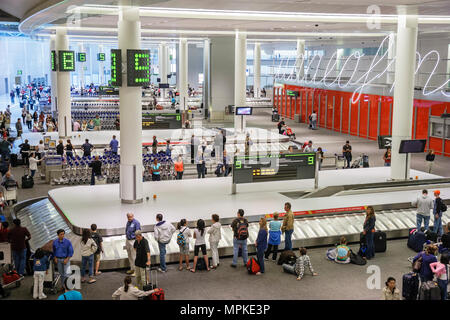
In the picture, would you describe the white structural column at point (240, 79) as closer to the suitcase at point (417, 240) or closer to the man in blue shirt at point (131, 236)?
the suitcase at point (417, 240)

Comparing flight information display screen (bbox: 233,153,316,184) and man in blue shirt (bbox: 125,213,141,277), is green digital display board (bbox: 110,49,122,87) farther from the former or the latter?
man in blue shirt (bbox: 125,213,141,277)

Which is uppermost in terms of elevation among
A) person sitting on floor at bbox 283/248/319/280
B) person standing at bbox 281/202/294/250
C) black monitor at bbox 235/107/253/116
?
black monitor at bbox 235/107/253/116

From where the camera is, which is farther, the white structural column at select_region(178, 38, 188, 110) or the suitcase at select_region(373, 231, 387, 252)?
the white structural column at select_region(178, 38, 188, 110)

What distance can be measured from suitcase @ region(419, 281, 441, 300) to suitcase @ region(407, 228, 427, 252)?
4.04 meters

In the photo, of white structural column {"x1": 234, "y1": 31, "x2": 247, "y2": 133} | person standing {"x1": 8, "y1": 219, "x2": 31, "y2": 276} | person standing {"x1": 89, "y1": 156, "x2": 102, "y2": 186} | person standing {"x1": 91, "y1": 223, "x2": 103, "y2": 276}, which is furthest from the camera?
white structural column {"x1": 234, "y1": 31, "x2": 247, "y2": 133}

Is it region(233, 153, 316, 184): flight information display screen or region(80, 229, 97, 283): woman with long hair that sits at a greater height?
region(233, 153, 316, 184): flight information display screen

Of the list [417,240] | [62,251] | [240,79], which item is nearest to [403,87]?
[417,240]

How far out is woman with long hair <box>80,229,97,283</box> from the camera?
1135 centimetres

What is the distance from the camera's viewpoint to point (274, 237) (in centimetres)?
1280

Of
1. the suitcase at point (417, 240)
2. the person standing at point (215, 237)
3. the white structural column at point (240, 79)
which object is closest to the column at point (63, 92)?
the white structural column at point (240, 79)

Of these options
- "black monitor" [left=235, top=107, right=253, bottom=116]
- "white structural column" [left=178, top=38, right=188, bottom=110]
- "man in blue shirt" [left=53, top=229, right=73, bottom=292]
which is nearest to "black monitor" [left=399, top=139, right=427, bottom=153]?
"man in blue shirt" [left=53, top=229, right=73, bottom=292]
